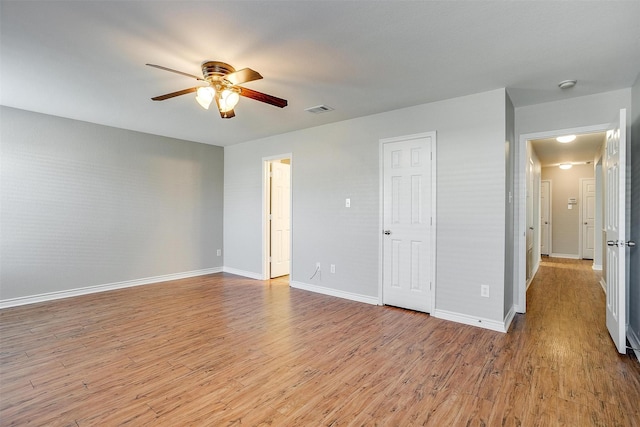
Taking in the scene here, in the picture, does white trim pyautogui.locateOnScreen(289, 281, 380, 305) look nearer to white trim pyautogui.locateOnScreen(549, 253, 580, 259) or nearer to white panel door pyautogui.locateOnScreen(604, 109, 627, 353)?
white panel door pyautogui.locateOnScreen(604, 109, 627, 353)

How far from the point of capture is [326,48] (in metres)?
2.42

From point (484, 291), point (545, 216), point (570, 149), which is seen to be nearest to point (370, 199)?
point (484, 291)

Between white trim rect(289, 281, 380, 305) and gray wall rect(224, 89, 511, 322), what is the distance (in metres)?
0.06

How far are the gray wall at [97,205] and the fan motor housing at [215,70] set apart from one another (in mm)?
3115

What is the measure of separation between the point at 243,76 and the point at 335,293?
124 inches

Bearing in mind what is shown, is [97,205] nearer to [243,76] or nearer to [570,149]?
[243,76]

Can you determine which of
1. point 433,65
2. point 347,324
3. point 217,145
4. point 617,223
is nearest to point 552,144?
point 617,223

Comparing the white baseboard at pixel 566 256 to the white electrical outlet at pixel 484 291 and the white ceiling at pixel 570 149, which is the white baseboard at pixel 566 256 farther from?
the white electrical outlet at pixel 484 291

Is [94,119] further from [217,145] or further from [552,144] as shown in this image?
[552,144]

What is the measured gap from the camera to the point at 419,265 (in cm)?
379

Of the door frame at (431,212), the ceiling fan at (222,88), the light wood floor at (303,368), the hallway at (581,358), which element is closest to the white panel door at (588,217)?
the hallway at (581,358)

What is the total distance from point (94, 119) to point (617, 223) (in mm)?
6072

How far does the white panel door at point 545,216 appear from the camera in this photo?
8.38 m

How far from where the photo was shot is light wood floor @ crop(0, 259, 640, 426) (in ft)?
6.33
